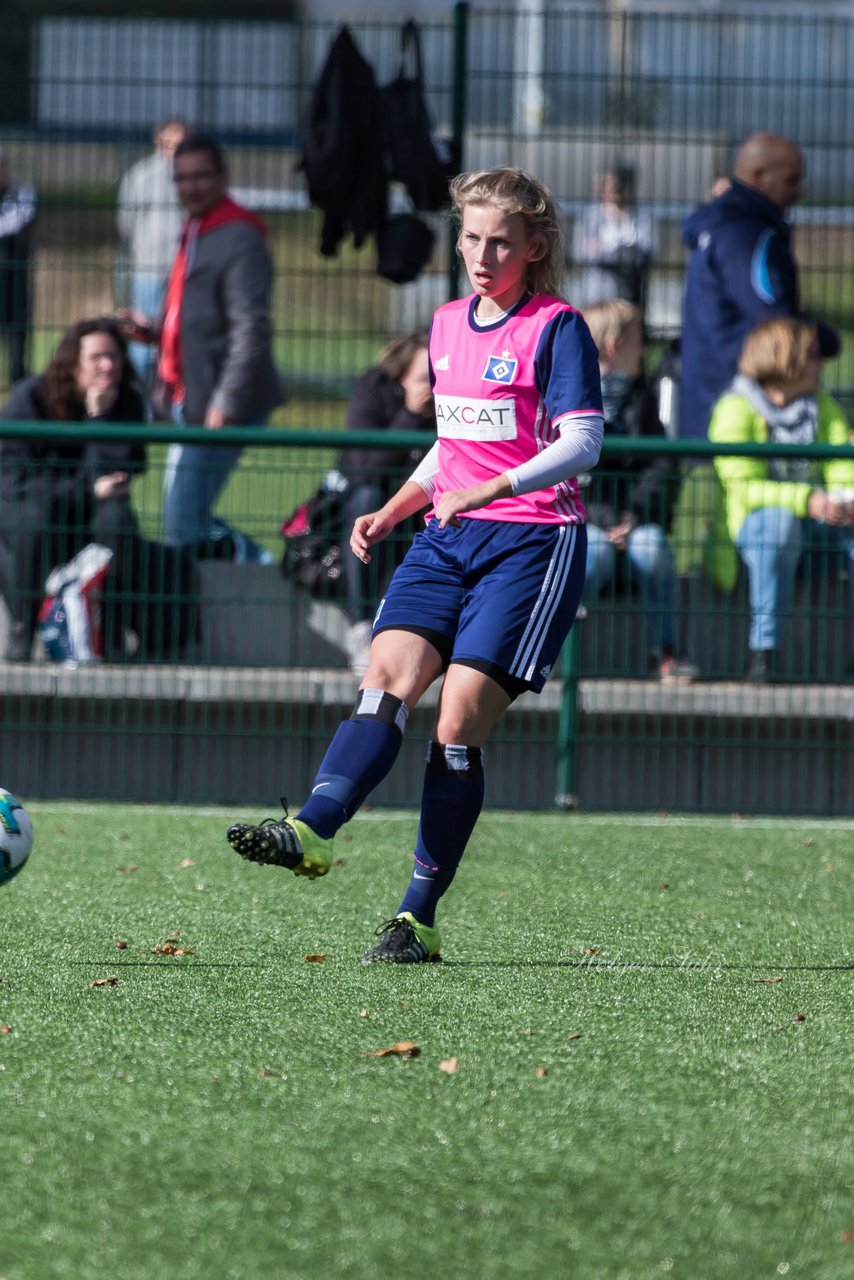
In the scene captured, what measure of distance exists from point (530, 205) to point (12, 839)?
1960mm

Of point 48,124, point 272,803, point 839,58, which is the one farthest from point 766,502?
point 48,124

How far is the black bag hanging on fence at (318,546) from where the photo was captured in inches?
307

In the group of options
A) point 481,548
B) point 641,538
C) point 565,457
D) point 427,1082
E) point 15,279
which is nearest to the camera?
point 427,1082

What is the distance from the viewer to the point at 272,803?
7.93 m

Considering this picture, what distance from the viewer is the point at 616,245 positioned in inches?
471

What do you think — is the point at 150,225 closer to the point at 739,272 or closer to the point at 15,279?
the point at 15,279

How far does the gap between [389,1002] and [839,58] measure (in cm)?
836

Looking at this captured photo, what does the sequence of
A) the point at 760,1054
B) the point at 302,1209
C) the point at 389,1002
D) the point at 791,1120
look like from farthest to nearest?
the point at 389,1002, the point at 760,1054, the point at 791,1120, the point at 302,1209

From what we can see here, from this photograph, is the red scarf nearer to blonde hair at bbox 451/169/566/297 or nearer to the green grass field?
the green grass field

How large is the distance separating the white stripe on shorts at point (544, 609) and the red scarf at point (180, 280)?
5036 mm

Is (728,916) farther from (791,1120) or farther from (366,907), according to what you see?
(791,1120)

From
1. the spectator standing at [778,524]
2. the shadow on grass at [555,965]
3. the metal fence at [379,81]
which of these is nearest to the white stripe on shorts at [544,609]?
the shadow on grass at [555,965]

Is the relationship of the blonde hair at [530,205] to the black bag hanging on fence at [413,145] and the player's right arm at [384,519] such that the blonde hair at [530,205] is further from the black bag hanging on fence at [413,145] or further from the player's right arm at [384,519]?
the black bag hanging on fence at [413,145]

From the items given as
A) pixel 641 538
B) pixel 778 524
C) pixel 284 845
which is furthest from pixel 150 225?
pixel 284 845
